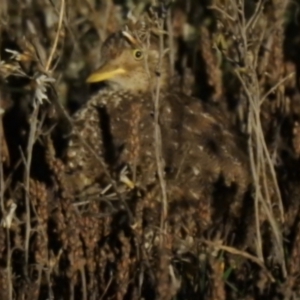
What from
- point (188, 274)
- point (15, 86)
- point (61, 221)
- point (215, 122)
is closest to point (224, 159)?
point (215, 122)

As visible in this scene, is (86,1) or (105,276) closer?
(105,276)

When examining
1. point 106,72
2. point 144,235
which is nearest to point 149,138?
point 106,72

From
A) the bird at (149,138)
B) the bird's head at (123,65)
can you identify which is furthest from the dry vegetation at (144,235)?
the bird's head at (123,65)

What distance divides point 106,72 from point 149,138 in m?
0.86

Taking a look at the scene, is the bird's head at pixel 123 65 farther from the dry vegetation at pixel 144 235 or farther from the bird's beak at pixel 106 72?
the dry vegetation at pixel 144 235

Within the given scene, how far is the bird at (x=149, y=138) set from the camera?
690 centimetres

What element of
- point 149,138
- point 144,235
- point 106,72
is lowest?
point 144,235

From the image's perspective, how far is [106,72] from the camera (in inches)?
314

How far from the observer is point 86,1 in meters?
8.96

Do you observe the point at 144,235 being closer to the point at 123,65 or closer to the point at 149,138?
the point at 149,138

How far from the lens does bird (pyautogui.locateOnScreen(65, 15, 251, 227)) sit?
6.90 metres

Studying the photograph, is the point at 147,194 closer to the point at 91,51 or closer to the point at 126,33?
the point at 126,33

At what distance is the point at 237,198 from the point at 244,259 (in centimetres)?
51

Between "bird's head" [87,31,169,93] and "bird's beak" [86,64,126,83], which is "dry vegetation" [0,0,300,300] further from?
"bird's head" [87,31,169,93]
